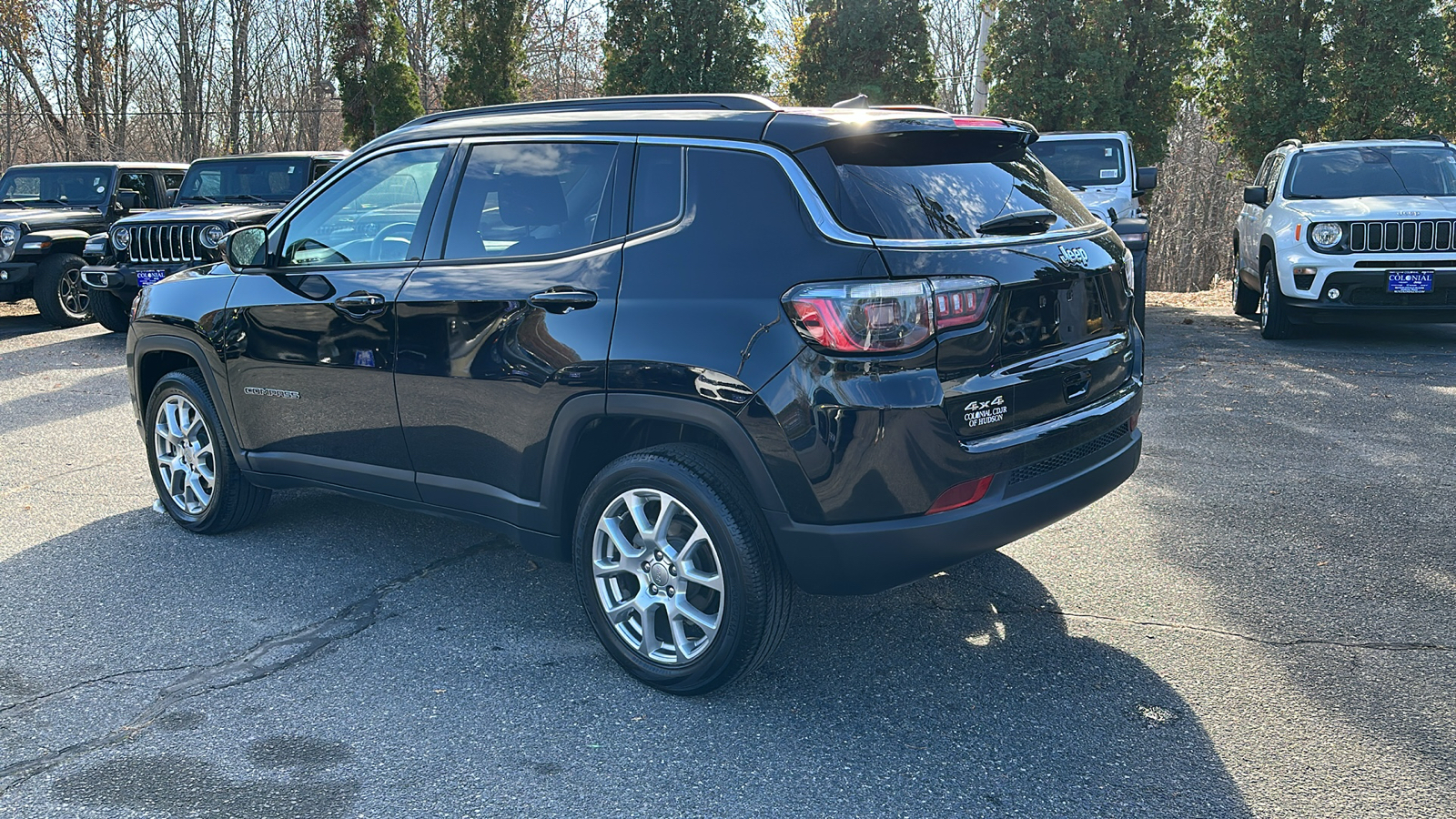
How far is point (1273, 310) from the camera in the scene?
11.2 m

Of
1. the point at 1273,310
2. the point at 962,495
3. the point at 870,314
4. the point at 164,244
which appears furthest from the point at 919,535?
the point at 164,244

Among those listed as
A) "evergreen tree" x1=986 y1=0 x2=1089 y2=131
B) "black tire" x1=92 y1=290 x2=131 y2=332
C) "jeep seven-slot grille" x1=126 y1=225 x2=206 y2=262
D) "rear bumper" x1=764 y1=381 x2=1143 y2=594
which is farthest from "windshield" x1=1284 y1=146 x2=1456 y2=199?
"black tire" x1=92 y1=290 x2=131 y2=332

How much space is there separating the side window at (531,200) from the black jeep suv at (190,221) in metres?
6.95

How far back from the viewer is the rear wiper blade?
3.50 m

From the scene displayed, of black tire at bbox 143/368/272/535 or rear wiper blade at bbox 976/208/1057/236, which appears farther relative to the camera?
black tire at bbox 143/368/272/535

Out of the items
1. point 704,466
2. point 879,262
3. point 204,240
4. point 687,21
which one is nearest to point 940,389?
point 879,262

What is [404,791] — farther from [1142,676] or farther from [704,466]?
[1142,676]

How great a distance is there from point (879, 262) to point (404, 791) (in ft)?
6.26

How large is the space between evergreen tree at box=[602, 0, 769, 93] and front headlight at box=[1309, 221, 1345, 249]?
9510 mm

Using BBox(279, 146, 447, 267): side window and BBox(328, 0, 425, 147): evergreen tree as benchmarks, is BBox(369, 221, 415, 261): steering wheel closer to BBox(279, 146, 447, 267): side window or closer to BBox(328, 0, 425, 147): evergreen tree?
BBox(279, 146, 447, 267): side window

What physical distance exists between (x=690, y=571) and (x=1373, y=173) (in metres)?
10.0

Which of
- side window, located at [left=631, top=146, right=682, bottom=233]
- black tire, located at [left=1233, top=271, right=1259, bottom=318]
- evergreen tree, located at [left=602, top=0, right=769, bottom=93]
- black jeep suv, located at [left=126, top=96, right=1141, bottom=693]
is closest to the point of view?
black jeep suv, located at [left=126, top=96, right=1141, bottom=693]

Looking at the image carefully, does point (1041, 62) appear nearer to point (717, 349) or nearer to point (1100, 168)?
point (1100, 168)

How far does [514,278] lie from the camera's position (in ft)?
12.6
